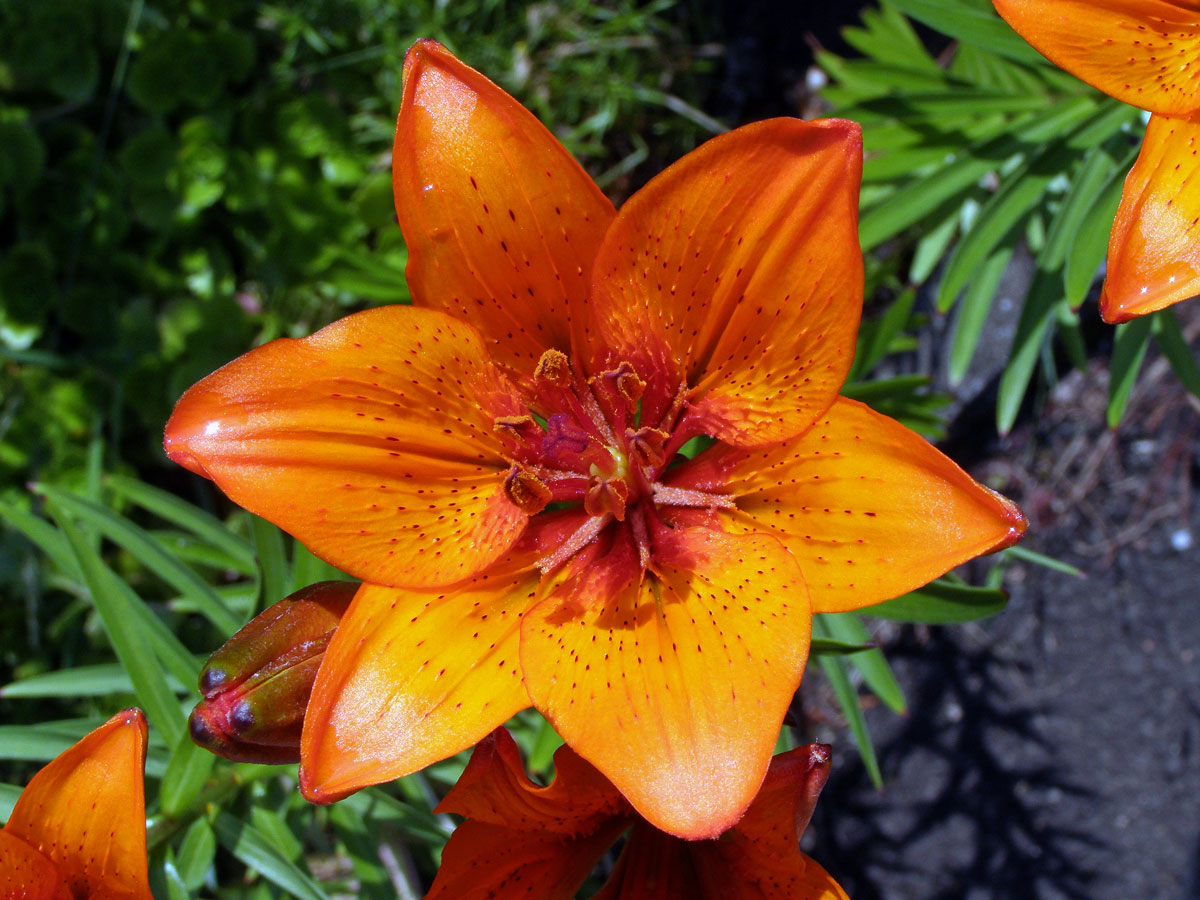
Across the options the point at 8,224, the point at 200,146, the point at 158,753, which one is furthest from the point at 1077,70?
the point at 8,224

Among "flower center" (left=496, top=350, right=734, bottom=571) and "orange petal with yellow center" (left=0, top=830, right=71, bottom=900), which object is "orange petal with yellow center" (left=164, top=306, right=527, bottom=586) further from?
"orange petal with yellow center" (left=0, top=830, right=71, bottom=900)

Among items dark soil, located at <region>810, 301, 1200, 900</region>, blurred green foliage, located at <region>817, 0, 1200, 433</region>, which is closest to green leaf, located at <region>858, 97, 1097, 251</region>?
blurred green foliage, located at <region>817, 0, 1200, 433</region>

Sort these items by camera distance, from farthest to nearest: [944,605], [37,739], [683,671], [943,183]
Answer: [943,183], [37,739], [944,605], [683,671]

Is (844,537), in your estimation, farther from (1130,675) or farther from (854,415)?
(1130,675)

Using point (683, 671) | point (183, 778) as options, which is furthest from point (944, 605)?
point (183, 778)

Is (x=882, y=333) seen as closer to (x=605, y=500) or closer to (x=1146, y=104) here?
(x=1146, y=104)

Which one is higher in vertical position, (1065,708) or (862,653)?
(862,653)
